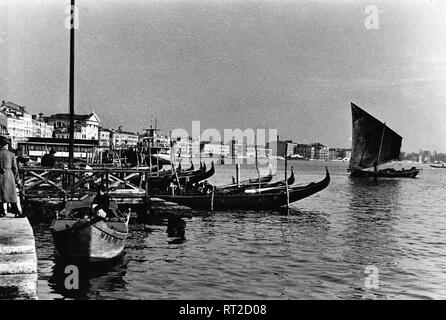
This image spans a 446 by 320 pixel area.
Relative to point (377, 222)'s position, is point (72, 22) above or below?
above

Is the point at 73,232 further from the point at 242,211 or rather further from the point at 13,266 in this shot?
the point at 242,211

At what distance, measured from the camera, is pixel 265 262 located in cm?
1506

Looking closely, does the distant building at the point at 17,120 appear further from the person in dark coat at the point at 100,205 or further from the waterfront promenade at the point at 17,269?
the waterfront promenade at the point at 17,269

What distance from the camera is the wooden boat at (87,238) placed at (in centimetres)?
1243

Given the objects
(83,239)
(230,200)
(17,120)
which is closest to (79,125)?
(17,120)

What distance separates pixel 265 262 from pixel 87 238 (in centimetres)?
554

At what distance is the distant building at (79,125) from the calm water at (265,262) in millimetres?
104635

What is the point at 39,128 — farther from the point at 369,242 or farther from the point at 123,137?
the point at 369,242

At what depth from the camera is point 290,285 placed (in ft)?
40.3

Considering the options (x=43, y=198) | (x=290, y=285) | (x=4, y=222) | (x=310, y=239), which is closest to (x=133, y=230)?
(x=43, y=198)

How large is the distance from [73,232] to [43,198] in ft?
26.2

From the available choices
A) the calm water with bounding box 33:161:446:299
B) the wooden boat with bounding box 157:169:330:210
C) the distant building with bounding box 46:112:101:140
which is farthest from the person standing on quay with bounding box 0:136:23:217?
the distant building with bounding box 46:112:101:140
